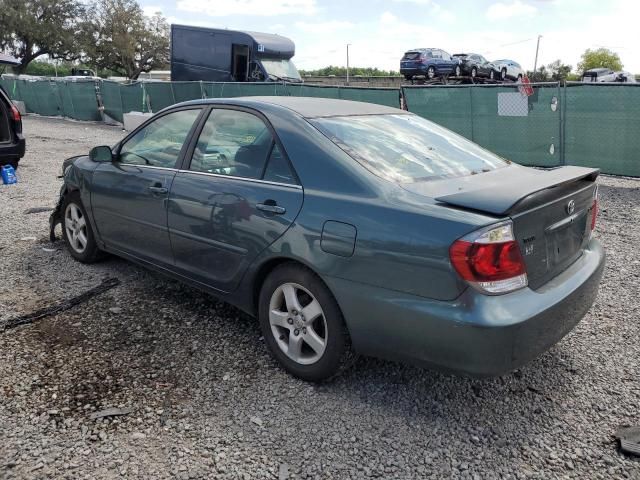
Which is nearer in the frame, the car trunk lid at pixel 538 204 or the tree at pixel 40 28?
the car trunk lid at pixel 538 204

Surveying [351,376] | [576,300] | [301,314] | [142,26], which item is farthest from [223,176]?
[142,26]

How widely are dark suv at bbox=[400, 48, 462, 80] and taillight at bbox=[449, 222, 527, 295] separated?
27.8 metres

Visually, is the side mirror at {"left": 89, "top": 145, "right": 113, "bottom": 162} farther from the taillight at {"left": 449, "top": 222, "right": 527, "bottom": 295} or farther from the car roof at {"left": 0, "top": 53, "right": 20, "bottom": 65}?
the car roof at {"left": 0, "top": 53, "right": 20, "bottom": 65}

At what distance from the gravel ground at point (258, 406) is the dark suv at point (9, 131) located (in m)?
5.41

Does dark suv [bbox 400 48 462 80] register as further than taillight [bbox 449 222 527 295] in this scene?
Yes

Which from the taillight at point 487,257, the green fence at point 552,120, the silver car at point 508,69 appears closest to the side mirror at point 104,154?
the taillight at point 487,257

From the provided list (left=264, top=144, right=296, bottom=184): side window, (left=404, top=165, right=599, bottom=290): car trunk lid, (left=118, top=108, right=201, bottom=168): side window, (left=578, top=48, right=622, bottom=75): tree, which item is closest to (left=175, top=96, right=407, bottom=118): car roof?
(left=118, top=108, right=201, bottom=168): side window

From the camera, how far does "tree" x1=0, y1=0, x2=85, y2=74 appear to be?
43.5 metres

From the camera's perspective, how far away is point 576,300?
2859 millimetres

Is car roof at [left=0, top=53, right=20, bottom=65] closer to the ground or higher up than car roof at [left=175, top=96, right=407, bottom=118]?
higher up

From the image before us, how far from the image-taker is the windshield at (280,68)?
57.9ft

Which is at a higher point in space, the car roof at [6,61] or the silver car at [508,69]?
the silver car at [508,69]

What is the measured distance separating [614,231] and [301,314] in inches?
191

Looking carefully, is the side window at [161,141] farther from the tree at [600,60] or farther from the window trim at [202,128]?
the tree at [600,60]
